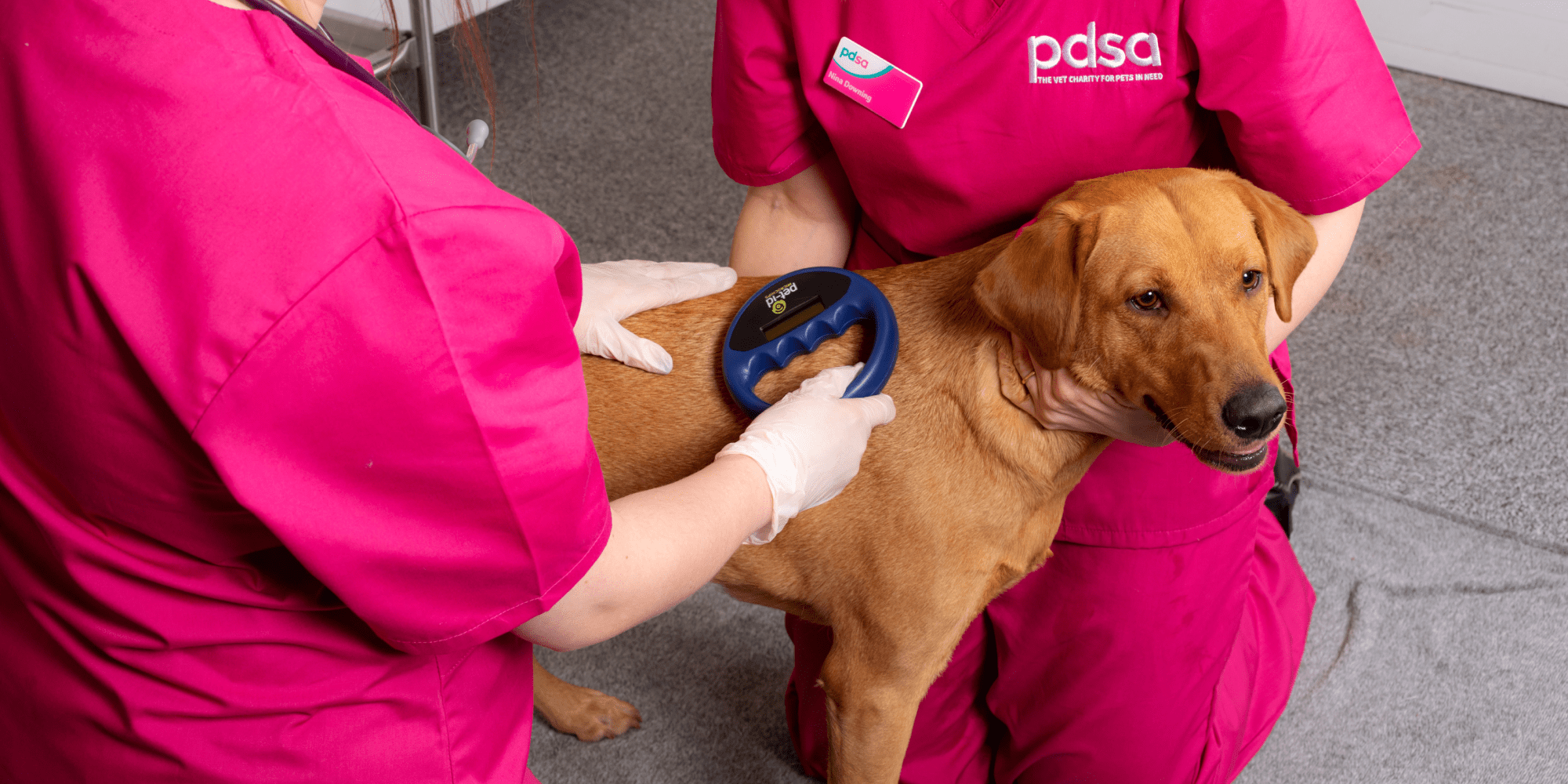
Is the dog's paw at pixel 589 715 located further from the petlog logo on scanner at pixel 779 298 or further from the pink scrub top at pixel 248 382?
the pink scrub top at pixel 248 382

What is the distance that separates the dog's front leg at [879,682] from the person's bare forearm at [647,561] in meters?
0.52

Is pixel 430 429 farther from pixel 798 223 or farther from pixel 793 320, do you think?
pixel 798 223

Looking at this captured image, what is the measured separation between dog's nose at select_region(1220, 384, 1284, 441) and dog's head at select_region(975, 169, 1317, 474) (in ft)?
0.07

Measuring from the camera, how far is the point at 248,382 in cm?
93

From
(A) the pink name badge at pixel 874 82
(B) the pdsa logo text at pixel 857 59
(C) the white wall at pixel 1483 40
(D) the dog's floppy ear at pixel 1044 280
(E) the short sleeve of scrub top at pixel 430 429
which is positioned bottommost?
(C) the white wall at pixel 1483 40

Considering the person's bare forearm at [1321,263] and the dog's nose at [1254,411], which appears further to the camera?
the person's bare forearm at [1321,263]

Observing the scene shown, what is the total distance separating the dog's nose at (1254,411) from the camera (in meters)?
1.41

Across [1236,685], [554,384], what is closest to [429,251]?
[554,384]

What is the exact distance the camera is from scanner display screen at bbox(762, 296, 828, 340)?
5.63 ft

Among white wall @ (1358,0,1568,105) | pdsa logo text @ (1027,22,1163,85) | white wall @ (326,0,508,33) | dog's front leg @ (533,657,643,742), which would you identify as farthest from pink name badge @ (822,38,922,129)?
white wall @ (1358,0,1568,105)

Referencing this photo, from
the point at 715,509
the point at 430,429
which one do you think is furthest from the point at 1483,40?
the point at 430,429

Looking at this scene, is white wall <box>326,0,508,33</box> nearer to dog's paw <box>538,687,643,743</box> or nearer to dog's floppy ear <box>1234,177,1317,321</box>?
dog's paw <box>538,687,643,743</box>

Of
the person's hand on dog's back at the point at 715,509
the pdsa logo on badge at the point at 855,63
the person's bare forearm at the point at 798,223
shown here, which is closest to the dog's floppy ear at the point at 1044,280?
the person's hand on dog's back at the point at 715,509

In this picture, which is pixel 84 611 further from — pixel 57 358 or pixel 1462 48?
pixel 1462 48
